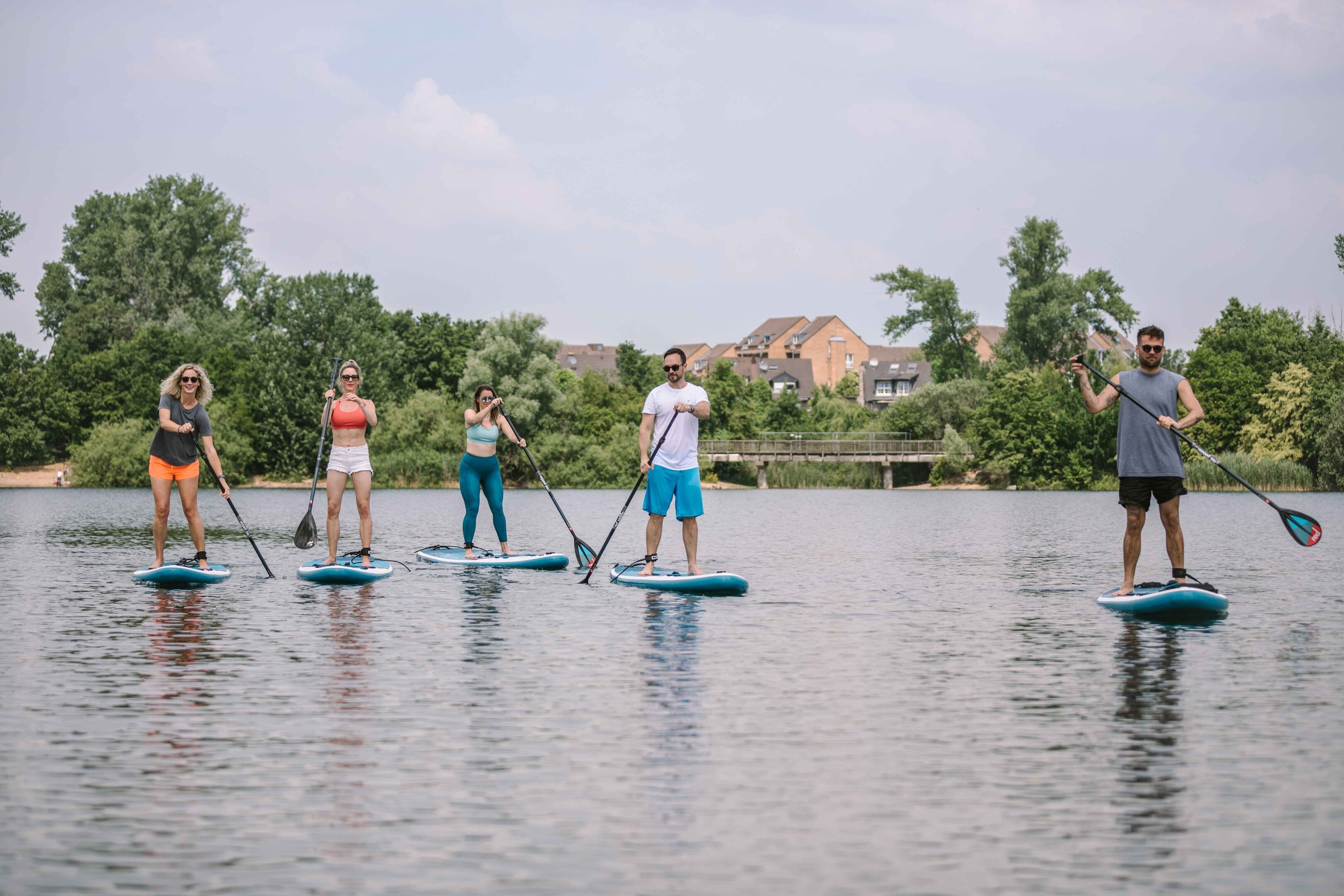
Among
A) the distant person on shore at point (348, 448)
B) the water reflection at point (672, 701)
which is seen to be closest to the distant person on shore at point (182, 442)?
the distant person on shore at point (348, 448)

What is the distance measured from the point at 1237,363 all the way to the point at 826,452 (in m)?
22.7

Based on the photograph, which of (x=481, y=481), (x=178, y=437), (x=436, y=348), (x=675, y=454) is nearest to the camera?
(x=178, y=437)

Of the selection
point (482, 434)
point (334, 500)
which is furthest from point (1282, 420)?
point (334, 500)

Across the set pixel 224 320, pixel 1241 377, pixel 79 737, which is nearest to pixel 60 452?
pixel 224 320

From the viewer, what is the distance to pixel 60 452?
254 ft

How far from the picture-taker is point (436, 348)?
3410 inches

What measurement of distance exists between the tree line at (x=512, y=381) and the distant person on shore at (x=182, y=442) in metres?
54.2

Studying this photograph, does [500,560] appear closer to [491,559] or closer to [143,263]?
[491,559]

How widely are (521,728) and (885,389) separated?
13454 cm

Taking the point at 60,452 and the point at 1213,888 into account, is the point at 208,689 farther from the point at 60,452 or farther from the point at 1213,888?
the point at 60,452

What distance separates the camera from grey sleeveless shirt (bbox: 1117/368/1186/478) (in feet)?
40.5

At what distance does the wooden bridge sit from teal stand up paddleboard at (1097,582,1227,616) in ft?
208

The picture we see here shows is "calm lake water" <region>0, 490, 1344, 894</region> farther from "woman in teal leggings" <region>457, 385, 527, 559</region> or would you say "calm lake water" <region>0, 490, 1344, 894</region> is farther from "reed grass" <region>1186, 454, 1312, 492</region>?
"reed grass" <region>1186, 454, 1312, 492</region>

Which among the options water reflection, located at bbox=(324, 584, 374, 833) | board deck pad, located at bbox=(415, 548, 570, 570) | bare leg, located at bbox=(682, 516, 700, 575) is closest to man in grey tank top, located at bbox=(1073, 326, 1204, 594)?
bare leg, located at bbox=(682, 516, 700, 575)
